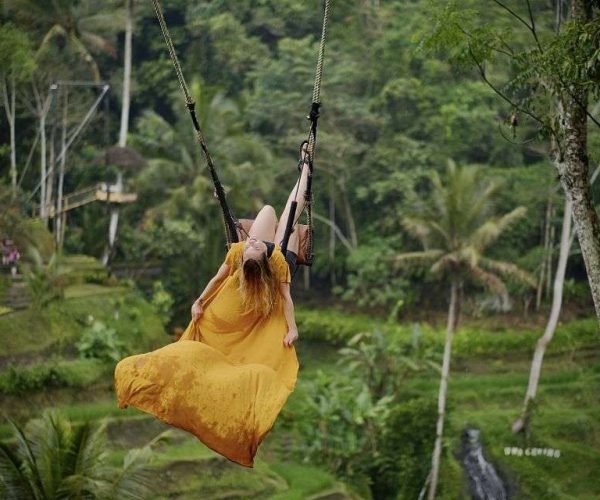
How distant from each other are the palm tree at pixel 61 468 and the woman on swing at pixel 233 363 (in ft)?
9.12

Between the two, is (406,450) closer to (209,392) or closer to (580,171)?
(580,171)

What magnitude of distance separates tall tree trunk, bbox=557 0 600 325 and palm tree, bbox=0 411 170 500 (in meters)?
3.52

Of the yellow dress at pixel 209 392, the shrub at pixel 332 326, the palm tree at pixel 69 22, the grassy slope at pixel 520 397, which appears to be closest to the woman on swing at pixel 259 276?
the yellow dress at pixel 209 392

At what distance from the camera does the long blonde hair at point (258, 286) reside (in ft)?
15.0

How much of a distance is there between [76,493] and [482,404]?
1097 centimetres

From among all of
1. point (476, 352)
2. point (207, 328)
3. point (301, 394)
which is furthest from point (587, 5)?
point (476, 352)

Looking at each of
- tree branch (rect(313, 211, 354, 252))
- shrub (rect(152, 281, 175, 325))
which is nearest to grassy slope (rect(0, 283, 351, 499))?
shrub (rect(152, 281, 175, 325))

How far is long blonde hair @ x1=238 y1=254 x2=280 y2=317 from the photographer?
4570mm

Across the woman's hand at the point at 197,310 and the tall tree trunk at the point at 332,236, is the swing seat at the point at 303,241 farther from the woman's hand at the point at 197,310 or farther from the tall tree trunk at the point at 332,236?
the tall tree trunk at the point at 332,236

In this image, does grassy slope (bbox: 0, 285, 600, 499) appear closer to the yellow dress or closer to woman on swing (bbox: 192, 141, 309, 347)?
woman on swing (bbox: 192, 141, 309, 347)

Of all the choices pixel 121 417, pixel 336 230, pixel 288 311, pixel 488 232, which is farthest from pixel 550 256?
pixel 288 311

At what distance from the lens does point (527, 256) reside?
65.4 feet

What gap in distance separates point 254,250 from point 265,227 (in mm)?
495

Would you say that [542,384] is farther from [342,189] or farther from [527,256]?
[342,189]
